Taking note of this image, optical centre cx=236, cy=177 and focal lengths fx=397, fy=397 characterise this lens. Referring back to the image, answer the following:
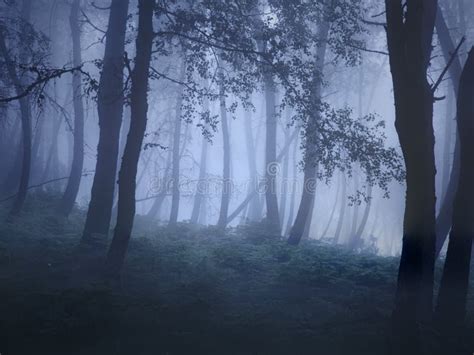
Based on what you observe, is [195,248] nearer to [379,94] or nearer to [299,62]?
[299,62]

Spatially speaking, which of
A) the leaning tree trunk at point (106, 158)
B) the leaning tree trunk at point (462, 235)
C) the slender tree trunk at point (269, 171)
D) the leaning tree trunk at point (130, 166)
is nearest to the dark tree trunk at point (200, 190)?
the slender tree trunk at point (269, 171)

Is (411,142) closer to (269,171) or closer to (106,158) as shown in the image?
(106,158)

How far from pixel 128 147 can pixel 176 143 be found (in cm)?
1506

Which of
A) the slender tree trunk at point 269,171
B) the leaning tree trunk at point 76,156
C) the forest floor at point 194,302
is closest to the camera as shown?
the forest floor at point 194,302

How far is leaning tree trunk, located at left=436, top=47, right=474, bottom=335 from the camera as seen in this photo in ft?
22.5

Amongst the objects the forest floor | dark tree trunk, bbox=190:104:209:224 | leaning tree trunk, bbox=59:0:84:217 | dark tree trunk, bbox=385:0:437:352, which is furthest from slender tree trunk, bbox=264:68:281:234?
dark tree trunk, bbox=385:0:437:352

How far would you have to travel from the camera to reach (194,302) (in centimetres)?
744

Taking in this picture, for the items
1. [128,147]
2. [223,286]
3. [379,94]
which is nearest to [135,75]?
[128,147]

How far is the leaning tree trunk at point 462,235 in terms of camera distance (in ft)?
22.5

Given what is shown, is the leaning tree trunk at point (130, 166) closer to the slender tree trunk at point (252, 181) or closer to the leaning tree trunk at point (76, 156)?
the leaning tree trunk at point (76, 156)

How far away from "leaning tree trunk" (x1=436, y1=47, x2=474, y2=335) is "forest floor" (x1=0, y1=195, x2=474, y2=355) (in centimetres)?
83

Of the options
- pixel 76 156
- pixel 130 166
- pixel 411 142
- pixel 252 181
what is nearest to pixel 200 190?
pixel 252 181

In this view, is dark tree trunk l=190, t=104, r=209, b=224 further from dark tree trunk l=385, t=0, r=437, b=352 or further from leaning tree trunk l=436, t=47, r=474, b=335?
dark tree trunk l=385, t=0, r=437, b=352

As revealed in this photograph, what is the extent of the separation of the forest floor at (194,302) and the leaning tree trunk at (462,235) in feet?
2.74
